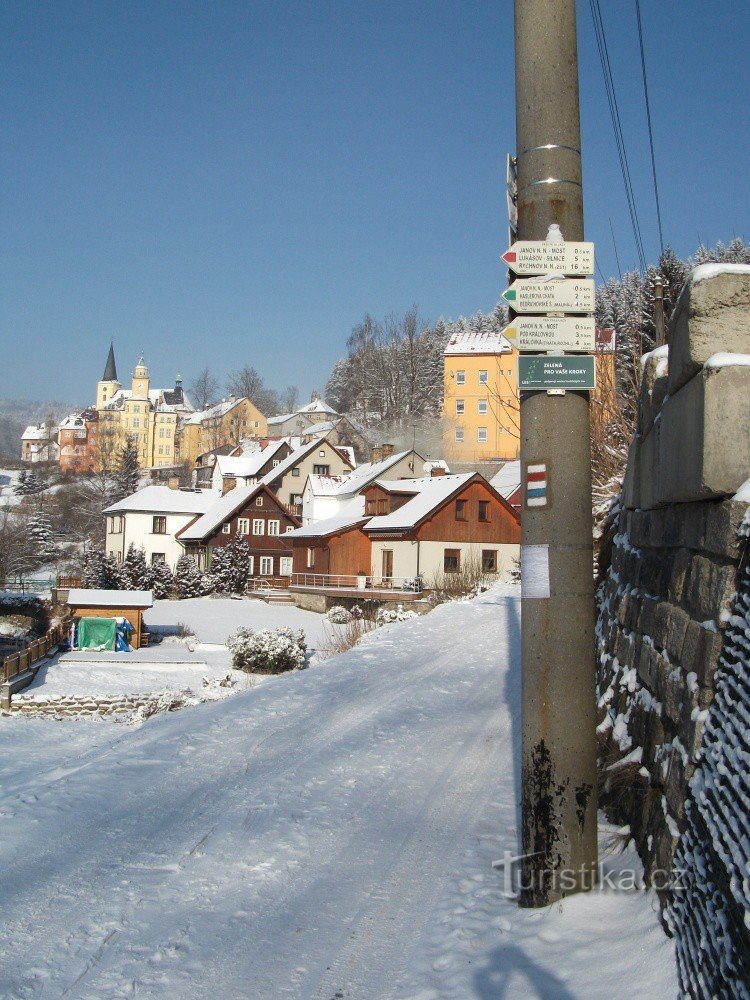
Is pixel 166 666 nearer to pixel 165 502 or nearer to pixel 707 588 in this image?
pixel 707 588

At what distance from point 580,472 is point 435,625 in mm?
13845

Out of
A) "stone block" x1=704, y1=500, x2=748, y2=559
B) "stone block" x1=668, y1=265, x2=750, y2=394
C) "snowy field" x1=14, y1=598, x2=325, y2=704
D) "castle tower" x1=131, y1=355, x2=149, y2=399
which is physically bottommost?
"snowy field" x1=14, y1=598, x2=325, y2=704

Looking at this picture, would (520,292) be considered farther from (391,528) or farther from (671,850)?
(391,528)

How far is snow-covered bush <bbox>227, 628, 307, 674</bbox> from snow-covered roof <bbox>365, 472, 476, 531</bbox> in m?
21.5

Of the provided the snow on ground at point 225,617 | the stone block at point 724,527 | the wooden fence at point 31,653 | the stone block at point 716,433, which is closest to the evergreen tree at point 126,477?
the snow on ground at point 225,617

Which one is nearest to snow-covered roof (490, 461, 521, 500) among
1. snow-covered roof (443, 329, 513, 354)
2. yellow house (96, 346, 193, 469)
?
snow-covered roof (443, 329, 513, 354)

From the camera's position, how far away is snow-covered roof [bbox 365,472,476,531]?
151ft

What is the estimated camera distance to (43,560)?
246ft

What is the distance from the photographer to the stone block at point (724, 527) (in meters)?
3.72

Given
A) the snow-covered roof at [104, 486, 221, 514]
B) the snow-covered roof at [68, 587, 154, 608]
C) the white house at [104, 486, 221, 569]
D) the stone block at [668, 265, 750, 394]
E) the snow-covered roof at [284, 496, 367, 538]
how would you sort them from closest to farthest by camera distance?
the stone block at [668, 265, 750, 394] < the snow-covered roof at [68, 587, 154, 608] < the snow-covered roof at [284, 496, 367, 538] < the white house at [104, 486, 221, 569] < the snow-covered roof at [104, 486, 221, 514]

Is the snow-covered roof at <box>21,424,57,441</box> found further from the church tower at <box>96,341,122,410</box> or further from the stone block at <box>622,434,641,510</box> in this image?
the stone block at <box>622,434,641,510</box>

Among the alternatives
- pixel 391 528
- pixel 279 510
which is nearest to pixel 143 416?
pixel 279 510

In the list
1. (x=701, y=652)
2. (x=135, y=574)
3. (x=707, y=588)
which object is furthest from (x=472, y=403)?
(x=701, y=652)

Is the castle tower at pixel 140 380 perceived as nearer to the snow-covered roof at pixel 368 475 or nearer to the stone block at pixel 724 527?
the snow-covered roof at pixel 368 475
